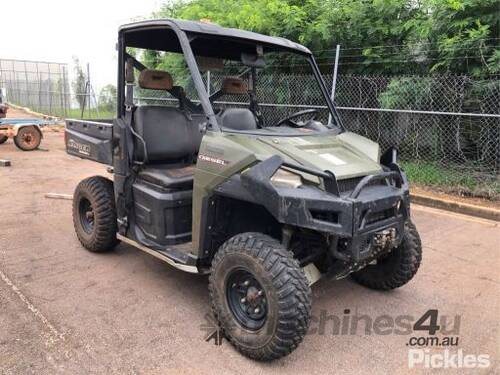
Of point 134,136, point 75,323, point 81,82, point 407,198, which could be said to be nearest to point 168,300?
point 75,323

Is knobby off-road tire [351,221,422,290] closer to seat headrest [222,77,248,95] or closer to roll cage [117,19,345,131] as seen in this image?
roll cage [117,19,345,131]

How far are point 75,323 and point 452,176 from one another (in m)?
6.14

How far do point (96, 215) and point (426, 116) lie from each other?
5545mm

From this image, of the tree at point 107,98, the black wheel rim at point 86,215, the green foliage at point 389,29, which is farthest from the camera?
the tree at point 107,98

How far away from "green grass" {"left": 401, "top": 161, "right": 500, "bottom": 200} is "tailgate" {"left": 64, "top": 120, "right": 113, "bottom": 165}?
17.3ft

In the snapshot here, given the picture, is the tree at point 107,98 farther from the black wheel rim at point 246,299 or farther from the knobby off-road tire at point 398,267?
the black wheel rim at point 246,299

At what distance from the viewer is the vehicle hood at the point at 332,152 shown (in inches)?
116

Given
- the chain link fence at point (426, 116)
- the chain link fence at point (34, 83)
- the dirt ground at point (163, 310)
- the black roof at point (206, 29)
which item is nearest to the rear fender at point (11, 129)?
the chain link fence at point (426, 116)

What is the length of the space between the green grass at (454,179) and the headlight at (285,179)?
5.06 m

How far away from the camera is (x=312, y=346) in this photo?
2.98 meters

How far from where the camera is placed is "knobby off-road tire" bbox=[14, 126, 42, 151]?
35.8ft

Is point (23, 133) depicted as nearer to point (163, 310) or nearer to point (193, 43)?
point (193, 43)

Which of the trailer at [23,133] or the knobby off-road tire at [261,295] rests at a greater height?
the knobby off-road tire at [261,295]

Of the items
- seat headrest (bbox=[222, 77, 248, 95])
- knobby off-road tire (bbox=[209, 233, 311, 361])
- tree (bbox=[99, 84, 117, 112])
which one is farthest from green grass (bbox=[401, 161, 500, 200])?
tree (bbox=[99, 84, 117, 112])
